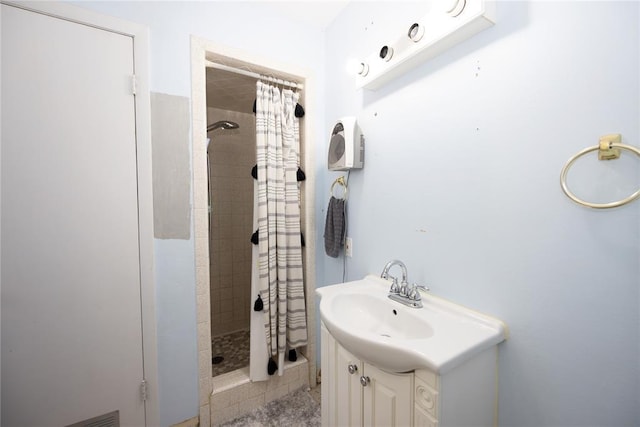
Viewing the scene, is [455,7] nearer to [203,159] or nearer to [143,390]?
[203,159]

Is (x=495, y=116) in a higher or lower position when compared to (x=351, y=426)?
higher

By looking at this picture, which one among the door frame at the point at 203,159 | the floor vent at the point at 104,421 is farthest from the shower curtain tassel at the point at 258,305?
the floor vent at the point at 104,421

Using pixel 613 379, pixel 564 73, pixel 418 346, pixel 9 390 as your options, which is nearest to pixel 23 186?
pixel 9 390

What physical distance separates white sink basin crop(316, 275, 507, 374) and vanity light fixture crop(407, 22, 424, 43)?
41.7 inches

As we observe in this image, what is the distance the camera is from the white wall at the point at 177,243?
131cm

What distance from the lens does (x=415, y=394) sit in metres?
0.81

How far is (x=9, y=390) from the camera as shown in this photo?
108 centimetres

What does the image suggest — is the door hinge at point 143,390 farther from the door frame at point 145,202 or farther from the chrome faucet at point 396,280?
the chrome faucet at point 396,280

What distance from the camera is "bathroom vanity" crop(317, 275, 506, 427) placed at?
77 cm

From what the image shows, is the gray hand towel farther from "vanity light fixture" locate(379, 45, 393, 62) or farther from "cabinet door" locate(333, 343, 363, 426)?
"vanity light fixture" locate(379, 45, 393, 62)

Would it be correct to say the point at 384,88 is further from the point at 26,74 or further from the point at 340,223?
the point at 26,74

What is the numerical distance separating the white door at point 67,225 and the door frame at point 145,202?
0.08ft

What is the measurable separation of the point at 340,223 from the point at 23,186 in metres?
1.46

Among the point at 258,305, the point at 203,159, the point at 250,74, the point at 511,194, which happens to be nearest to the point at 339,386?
the point at 258,305
